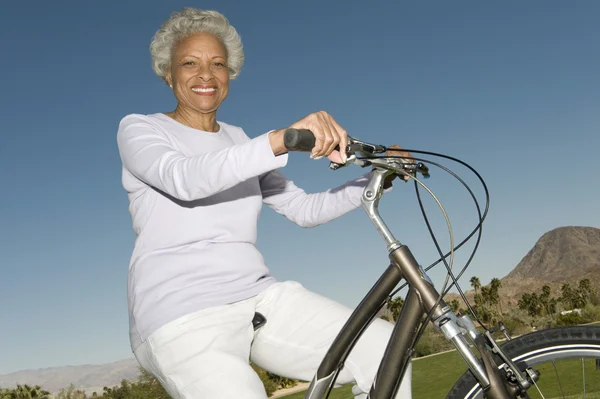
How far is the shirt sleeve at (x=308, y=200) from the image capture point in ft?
8.73

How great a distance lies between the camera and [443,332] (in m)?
1.88

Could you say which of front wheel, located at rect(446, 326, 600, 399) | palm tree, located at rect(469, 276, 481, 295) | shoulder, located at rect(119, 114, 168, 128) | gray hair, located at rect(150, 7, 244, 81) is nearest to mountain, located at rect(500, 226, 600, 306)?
palm tree, located at rect(469, 276, 481, 295)

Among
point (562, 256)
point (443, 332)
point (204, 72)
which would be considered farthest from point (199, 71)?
point (562, 256)

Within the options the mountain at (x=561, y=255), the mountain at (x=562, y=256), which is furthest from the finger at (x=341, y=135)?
the mountain at (x=561, y=255)

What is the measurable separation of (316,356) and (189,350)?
20.9 inches

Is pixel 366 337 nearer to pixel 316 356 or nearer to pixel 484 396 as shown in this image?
pixel 316 356

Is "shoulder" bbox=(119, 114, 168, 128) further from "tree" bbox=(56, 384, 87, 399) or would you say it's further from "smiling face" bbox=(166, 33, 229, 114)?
"tree" bbox=(56, 384, 87, 399)

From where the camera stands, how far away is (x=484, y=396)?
1.88 metres

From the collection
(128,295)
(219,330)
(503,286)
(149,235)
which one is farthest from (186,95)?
(503,286)

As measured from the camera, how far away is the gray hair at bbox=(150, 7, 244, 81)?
2.71 m

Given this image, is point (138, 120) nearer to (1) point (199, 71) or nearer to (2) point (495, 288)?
(1) point (199, 71)

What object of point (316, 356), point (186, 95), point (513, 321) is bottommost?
point (513, 321)

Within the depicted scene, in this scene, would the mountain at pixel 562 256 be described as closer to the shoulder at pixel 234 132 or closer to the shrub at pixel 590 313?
the shrub at pixel 590 313

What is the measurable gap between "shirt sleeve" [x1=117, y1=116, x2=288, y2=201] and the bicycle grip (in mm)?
60
